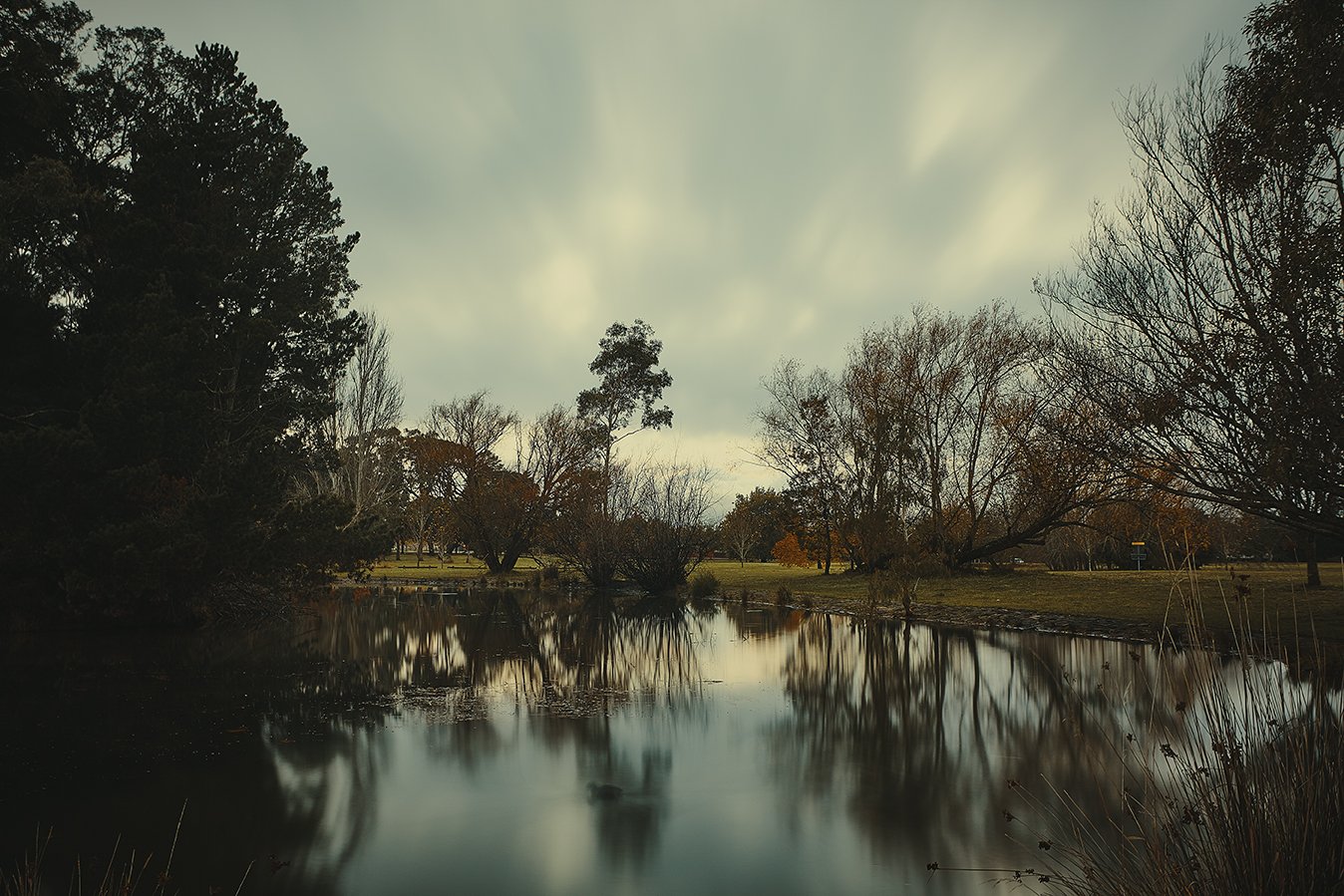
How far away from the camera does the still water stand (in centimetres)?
508

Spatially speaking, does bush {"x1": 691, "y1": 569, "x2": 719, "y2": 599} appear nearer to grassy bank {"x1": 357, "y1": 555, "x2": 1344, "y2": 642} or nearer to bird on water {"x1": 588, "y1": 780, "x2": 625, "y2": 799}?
grassy bank {"x1": 357, "y1": 555, "x2": 1344, "y2": 642}

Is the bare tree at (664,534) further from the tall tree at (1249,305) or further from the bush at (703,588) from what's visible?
the tall tree at (1249,305)

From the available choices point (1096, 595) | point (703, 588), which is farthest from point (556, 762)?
point (703, 588)

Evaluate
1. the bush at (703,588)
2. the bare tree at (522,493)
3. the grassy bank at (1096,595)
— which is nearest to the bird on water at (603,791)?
the grassy bank at (1096,595)

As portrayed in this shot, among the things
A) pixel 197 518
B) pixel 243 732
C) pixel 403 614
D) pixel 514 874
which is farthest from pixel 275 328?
pixel 514 874

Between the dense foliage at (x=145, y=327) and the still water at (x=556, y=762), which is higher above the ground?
the dense foliage at (x=145, y=327)

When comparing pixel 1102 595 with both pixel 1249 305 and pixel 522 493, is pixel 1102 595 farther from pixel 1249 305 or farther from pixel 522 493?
pixel 522 493

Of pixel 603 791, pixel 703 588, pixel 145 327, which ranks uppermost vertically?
pixel 145 327

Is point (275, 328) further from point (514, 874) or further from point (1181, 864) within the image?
point (1181, 864)

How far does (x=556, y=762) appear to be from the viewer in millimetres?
7383

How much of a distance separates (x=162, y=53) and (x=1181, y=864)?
2549 centimetres

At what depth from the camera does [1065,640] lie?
1508cm

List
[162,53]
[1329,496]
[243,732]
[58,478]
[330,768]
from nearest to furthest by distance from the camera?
[330,768] → [243,732] → [1329,496] → [58,478] → [162,53]

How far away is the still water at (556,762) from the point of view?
16.7 ft
